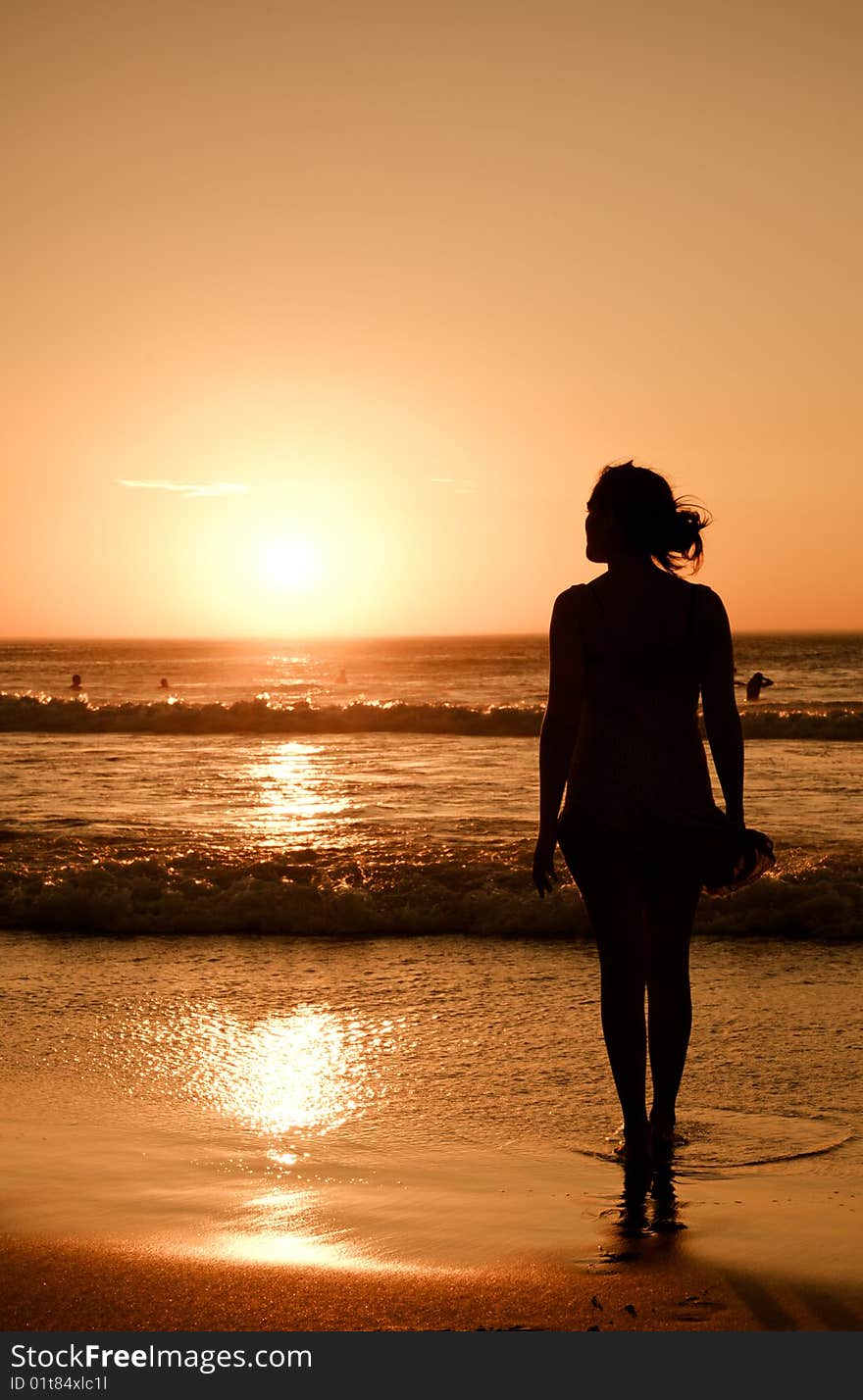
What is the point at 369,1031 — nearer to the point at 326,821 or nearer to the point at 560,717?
the point at 560,717

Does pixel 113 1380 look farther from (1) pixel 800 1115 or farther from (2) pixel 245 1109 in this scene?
(1) pixel 800 1115

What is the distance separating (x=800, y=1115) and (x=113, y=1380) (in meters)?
2.68

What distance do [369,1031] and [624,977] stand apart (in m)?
2.29

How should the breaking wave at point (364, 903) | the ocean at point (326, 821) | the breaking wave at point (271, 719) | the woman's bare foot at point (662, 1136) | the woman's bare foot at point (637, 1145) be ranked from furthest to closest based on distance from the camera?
the breaking wave at point (271, 719), the ocean at point (326, 821), the breaking wave at point (364, 903), the woman's bare foot at point (662, 1136), the woman's bare foot at point (637, 1145)

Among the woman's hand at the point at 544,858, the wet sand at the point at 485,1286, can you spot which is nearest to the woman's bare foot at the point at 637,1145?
the wet sand at the point at 485,1286

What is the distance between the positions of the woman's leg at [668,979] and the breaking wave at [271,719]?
22988mm

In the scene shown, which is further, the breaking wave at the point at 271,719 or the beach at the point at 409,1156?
the breaking wave at the point at 271,719

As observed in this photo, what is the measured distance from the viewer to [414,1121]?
429 cm

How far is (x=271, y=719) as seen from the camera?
96.5 feet

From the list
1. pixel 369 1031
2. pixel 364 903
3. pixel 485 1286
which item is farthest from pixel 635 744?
pixel 364 903

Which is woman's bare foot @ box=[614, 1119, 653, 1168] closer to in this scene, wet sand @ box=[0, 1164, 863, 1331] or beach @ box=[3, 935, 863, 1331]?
beach @ box=[3, 935, 863, 1331]

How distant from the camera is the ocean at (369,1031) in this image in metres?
3.43

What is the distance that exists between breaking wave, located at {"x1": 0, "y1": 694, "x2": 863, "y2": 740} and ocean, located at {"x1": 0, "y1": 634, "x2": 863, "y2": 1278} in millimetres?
14027

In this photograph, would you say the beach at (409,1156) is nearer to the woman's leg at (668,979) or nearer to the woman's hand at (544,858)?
the woman's leg at (668,979)
